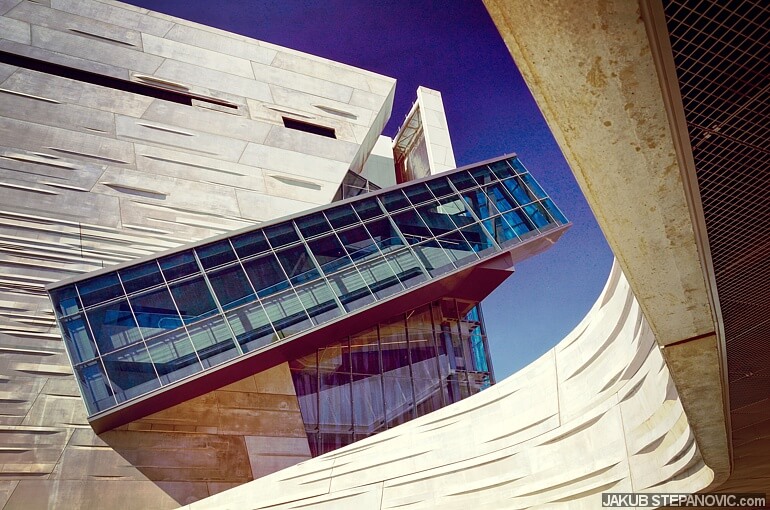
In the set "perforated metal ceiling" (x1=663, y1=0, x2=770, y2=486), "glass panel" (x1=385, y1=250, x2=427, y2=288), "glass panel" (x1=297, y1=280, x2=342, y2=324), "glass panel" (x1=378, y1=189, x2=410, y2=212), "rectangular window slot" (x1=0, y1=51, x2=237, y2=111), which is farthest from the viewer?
"rectangular window slot" (x1=0, y1=51, x2=237, y2=111)

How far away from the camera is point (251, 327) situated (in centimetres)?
1697

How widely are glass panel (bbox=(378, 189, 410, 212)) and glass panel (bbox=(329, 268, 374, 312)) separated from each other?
3433mm

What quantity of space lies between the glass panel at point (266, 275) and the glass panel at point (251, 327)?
25.9 inches

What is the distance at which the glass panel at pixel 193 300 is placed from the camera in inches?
656

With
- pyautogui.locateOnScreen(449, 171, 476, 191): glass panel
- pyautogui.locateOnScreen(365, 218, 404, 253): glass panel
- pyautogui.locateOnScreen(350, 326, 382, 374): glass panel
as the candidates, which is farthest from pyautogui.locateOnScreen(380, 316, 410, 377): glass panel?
pyautogui.locateOnScreen(449, 171, 476, 191): glass panel

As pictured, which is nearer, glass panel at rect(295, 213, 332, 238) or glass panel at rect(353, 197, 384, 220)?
glass panel at rect(295, 213, 332, 238)

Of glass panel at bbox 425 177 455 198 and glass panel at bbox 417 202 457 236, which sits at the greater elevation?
glass panel at bbox 425 177 455 198

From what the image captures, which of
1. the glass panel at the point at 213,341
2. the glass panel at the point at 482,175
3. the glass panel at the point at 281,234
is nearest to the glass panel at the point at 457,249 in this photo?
the glass panel at the point at 482,175

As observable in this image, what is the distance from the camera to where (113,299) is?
1622 centimetres

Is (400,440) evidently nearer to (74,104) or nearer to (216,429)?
(216,429)

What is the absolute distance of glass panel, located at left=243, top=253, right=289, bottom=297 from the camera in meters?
17.9

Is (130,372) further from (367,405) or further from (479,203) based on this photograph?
(479,203)

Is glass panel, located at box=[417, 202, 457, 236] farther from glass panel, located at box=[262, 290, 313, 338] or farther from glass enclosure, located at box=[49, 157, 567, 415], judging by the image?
glass panel, located at box=[262, 290, 313, 338]

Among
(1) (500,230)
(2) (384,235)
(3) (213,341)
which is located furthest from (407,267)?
(3) (213,341)
